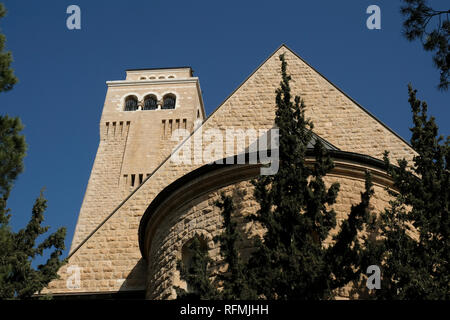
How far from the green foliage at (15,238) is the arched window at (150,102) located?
27024mm

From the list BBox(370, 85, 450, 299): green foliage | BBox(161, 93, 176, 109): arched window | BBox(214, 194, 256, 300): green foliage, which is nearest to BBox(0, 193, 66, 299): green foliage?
BBox(214, 194, 256, 300): green foliage

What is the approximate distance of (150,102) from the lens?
35.9 m

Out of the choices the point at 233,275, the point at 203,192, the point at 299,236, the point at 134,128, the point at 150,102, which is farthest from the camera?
the point at 150,102

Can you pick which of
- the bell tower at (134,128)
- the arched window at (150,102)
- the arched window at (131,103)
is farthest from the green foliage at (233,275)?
the arched window at (131,103)

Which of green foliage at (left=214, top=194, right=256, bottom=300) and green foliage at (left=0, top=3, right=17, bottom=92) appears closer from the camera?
green foliage at (left=214, top=194, right=256, bottom=300)

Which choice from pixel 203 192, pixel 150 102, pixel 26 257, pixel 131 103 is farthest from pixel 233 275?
pixel 131 103

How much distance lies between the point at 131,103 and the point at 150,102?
46.7 inches

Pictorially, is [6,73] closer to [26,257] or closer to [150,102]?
[26,257]

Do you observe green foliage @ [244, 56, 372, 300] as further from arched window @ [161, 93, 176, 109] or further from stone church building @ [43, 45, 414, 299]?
arched window @ [161, 93, 176, 109]

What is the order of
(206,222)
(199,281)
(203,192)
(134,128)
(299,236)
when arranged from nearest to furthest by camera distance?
(199,281)
(299,236)
(206,222)
(203,192)
(134,128)

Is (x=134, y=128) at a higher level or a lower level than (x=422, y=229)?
Result: higher

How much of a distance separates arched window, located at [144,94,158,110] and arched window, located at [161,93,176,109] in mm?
530

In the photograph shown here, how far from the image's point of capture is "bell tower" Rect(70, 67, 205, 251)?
94.3 feet
